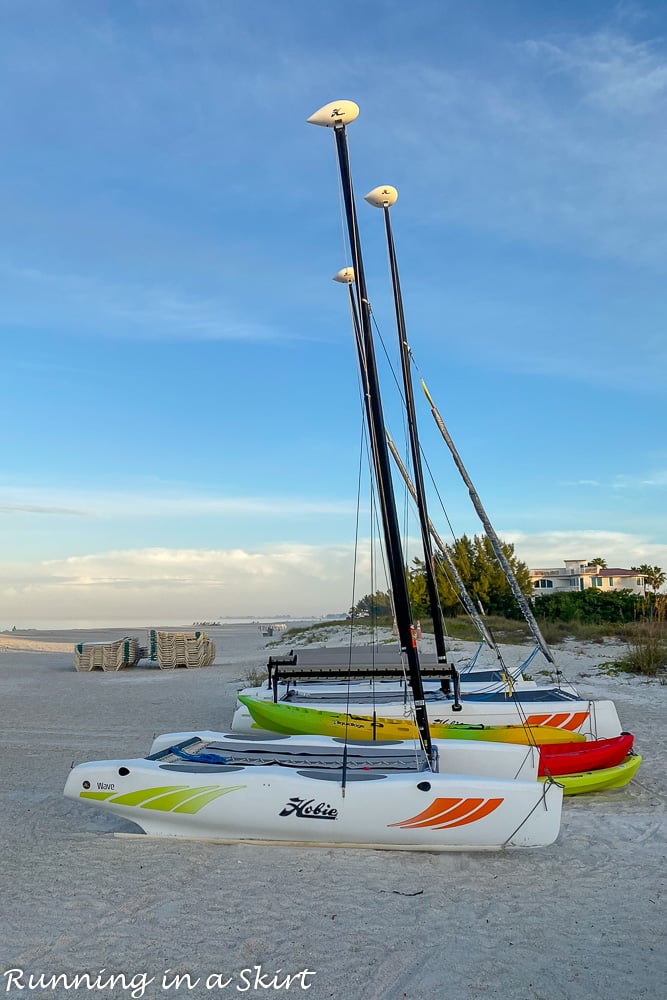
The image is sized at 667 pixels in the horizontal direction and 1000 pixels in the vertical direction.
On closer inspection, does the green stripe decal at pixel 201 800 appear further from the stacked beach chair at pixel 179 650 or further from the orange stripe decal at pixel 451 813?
the stacked beach chair at pixel 179 650

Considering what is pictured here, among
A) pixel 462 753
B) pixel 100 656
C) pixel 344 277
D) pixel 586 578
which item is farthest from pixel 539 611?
pixel 586 578

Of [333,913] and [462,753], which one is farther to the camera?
[462,753]


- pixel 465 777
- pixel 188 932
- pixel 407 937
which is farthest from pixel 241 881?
pixel 465 777

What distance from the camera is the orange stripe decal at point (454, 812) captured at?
7176mm

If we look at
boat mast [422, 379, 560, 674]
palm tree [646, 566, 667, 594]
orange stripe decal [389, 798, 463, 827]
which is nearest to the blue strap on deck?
orange stripe decal [389, 798, 463, 827]

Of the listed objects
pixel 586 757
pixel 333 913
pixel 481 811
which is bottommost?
pixel 333 913

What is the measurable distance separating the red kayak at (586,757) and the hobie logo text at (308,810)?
3472mm

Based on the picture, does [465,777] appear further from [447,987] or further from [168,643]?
[168,643]

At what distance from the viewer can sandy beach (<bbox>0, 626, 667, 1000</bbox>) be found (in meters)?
4.97

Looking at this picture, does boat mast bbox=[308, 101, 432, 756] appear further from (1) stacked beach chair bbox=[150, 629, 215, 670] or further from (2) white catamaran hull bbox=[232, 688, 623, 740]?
(1) stacked beach chair bbox=[150, 629, 215, 670]

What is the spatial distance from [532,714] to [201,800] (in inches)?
233

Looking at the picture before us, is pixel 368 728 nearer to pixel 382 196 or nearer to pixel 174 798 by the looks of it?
pixel 174 798

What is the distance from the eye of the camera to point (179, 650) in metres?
27.4

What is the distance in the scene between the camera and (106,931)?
18.6 ft
